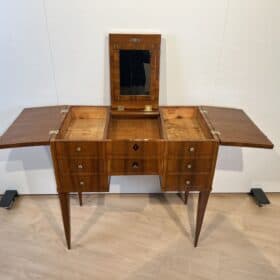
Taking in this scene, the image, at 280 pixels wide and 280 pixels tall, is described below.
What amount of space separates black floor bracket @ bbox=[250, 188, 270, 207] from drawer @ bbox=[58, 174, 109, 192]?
119 centimetres

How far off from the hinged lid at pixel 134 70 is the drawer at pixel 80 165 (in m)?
0.39

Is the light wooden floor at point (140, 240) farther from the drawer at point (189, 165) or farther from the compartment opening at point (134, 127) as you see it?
the compartment opening at point (134, 127)

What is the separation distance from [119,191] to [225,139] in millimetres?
996

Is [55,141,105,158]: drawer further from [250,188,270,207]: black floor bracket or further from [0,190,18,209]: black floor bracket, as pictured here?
[250,188,270,207]: black floor bracket

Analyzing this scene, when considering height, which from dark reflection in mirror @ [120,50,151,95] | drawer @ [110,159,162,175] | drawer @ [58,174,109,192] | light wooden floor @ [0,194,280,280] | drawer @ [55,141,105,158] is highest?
dark reflection in mirror @ [120,50,151,95]

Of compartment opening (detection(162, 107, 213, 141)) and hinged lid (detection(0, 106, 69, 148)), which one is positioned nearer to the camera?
hinged lid (detection(0, 106, 69, 148))

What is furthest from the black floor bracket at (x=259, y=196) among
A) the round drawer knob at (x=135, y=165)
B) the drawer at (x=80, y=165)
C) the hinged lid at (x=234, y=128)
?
the drawer at (x=80, y=165)

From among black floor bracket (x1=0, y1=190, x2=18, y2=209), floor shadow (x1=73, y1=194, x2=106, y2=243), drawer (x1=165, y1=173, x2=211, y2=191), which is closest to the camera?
drawer (x1=165, y1=173, x2=211, y2=191)

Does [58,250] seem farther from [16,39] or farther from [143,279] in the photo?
[16,39]

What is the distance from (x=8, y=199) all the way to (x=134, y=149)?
1.15m

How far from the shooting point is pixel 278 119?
5.39 ft

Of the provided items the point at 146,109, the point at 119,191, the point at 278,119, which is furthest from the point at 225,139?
the point at 119,191

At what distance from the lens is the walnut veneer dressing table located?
1146 millimetres

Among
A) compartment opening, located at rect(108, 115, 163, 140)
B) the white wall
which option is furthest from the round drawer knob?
the white wall
